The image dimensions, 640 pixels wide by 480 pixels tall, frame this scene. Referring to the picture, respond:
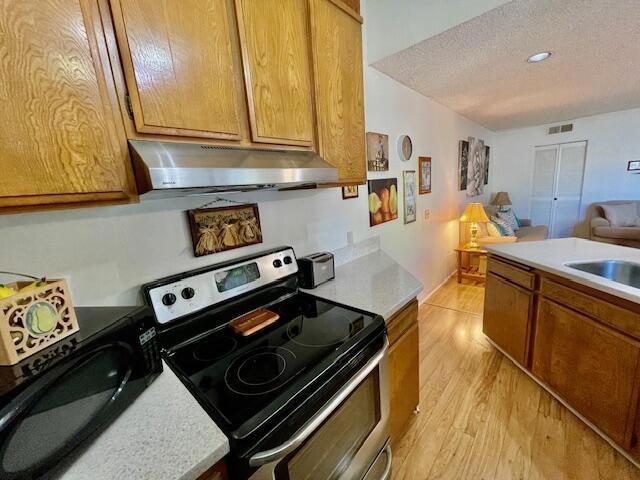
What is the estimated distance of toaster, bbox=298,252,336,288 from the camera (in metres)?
1.46

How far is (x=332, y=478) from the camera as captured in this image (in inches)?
34.3

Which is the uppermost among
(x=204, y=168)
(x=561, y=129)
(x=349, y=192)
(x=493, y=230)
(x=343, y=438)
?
(x=561, y=129)

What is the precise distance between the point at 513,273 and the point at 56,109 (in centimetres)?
231

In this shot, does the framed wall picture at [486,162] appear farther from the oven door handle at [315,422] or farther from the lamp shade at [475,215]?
the oven door handle at [315,422]

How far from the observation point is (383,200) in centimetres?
226

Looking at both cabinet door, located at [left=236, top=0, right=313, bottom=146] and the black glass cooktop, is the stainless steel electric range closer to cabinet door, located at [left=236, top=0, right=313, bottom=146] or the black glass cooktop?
the black glass cooktop

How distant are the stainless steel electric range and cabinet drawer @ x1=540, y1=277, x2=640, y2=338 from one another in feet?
3.65

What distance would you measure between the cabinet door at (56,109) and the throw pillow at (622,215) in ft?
19.5

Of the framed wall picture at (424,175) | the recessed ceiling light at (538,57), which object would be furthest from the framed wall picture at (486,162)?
the recessed ceiling light at (538,57)

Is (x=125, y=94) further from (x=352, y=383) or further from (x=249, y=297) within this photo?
(x=352, y=383)

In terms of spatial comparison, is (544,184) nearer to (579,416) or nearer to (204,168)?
(579,416)

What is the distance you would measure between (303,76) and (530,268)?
1.74 meters

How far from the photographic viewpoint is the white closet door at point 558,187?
459 cm

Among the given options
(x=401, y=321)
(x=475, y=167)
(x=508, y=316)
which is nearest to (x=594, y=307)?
(x=508, y=316)
